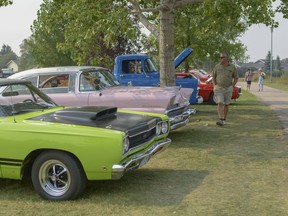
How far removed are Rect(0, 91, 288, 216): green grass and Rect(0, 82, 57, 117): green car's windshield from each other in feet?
3.37

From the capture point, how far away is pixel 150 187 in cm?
577

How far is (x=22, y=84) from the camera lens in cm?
630

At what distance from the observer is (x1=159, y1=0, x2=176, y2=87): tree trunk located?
11.8m

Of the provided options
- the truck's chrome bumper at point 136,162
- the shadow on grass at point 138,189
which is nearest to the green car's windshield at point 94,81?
the shadow on grass at point 138,189

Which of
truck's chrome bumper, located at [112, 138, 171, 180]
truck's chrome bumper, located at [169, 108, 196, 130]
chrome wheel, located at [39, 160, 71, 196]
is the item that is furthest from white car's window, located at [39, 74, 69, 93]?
chrome wheel, located at [39, 160, 71, 196]

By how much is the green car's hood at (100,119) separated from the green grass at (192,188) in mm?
834

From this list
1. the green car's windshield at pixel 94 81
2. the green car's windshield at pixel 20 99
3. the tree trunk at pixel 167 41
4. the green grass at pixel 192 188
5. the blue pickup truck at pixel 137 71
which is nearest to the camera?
the green grass at pixel 192 188

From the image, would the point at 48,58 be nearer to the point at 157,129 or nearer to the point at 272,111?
the point at 272,111

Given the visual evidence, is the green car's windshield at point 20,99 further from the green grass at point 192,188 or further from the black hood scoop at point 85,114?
the green grass at point 192,188

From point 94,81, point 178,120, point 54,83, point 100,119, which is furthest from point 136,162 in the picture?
point 54,83

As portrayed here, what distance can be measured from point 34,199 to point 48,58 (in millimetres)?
30202

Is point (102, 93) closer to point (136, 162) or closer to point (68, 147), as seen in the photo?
point (136, 162)

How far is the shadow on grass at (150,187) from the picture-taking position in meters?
5.25

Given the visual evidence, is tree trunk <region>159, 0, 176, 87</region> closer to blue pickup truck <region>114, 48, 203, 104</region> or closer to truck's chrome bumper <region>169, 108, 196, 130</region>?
blue pickup truck <region>114, 48, 203, 104</region>
